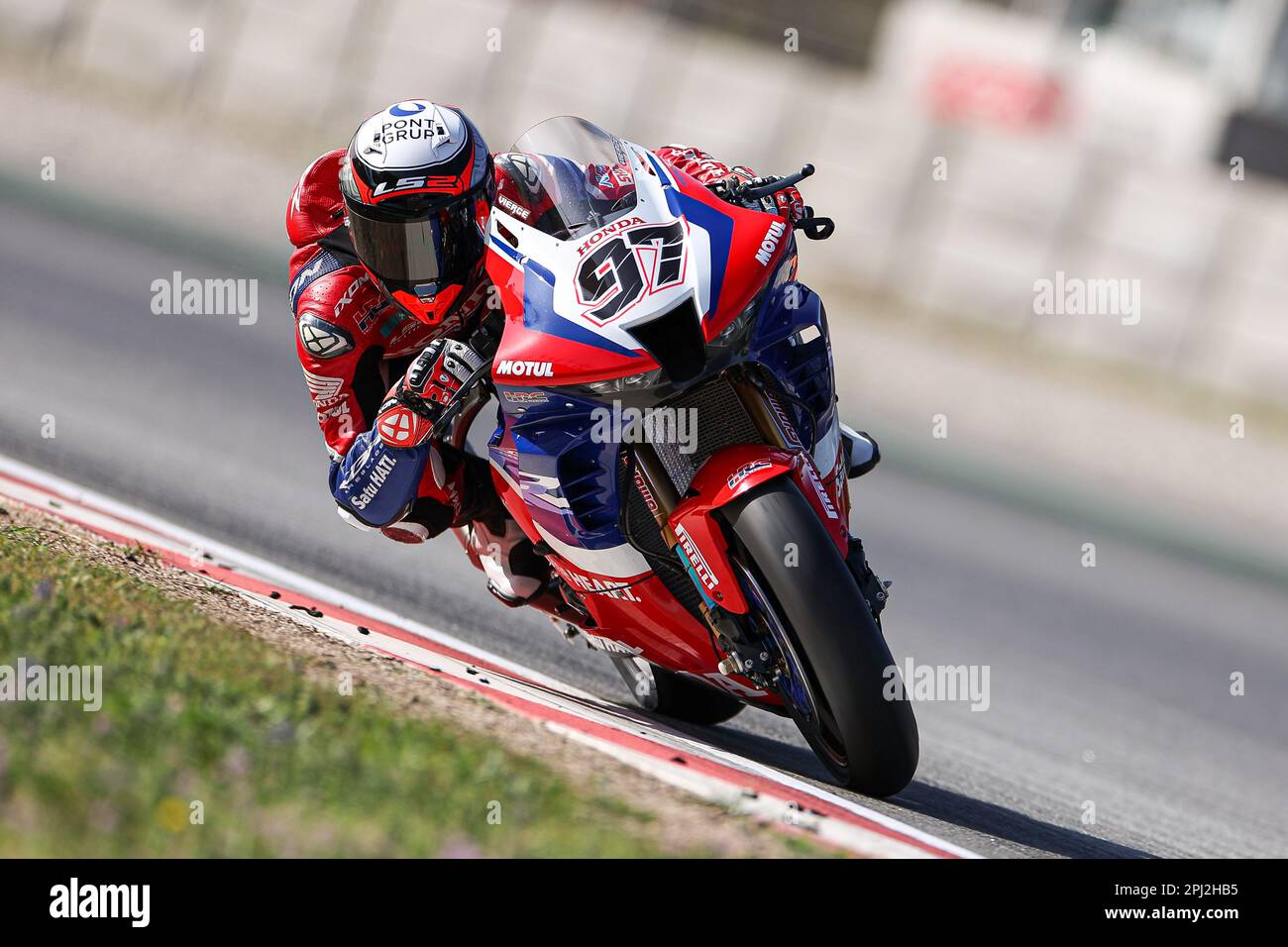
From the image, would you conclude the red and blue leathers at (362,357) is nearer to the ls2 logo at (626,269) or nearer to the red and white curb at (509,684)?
the red and white curb at (509,684)

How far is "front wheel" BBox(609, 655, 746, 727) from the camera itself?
530 cm

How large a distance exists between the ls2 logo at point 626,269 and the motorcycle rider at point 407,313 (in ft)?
1.40

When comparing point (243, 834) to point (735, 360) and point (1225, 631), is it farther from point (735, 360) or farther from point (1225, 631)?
point (1225, 631)

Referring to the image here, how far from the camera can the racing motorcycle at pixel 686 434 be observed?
12.6ft

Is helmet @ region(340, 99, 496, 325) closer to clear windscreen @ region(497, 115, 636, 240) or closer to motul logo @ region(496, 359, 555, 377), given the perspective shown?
clear windscreen @ region(497, 115, 636, 240)

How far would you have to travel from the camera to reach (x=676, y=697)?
532 cm

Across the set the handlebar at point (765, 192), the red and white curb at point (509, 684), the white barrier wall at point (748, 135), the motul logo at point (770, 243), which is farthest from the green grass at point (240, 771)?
the white barrier wall at point (748, 135)

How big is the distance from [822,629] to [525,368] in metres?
1.02

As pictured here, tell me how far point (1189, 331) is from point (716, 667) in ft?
31.1

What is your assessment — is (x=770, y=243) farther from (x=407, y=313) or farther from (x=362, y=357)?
(x=362, y=357)

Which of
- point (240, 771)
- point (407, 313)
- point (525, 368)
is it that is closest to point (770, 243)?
point (525, 368)

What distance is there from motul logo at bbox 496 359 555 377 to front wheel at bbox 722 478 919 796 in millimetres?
586
